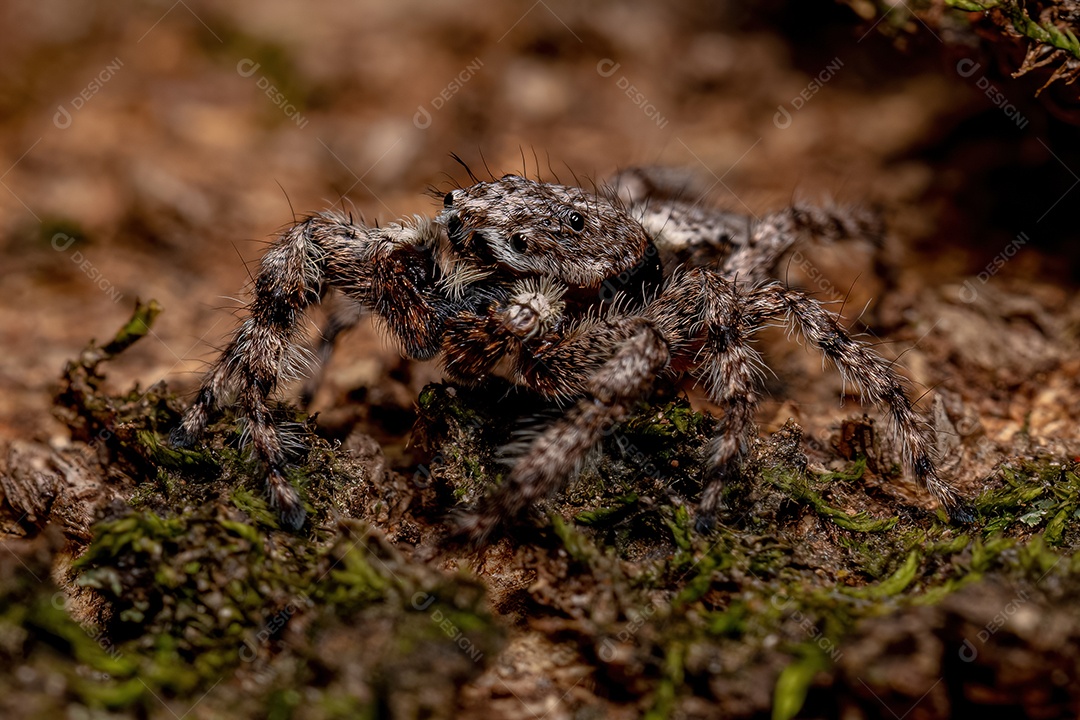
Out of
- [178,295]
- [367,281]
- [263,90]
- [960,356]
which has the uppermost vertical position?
[960,356]

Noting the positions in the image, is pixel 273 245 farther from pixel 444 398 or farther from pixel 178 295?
pixel 178 295

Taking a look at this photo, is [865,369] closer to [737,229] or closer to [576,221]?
[737,229]

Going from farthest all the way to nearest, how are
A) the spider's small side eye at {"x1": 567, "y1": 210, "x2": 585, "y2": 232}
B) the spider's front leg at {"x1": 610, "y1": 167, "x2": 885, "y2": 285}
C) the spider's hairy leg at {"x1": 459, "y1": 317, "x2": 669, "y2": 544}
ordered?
the spider's front leg at {"x1": 610, "y1": 167, "x2": 885, "y2": 285}, the spider's small side eye at {"x1": 567, "y1": 210, "x2": 585, "y2": 232}, the spider's hairy leg at {"x1": 459, "y1": 317, "x2": 669, "y2": 544}

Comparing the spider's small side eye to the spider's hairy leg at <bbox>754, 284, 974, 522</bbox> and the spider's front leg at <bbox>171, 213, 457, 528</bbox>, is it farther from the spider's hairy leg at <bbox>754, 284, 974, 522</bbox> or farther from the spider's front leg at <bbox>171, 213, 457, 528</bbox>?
the spider's hairy leg at <bbox>754, 284, 974, 522</bbox>

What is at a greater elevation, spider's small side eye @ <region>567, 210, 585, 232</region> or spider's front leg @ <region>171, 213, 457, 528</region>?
spider's small side eye @ <region>567, 210, 585, 232</region>

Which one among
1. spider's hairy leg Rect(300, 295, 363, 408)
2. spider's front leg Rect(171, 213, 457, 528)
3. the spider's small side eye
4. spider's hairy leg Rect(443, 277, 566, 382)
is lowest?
spider's hairy leg Rect(300, 295, 363, 408)

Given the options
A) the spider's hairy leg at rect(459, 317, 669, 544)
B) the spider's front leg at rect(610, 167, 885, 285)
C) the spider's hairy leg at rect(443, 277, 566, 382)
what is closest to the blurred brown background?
the spider's front leg at rect(610, 167, 885, 285)

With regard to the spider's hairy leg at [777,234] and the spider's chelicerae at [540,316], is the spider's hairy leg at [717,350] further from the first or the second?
the spider's hairy leg at [777,234]

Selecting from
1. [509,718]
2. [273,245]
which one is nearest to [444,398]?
[273,245]

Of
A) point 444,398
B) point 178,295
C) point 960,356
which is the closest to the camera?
point 444,398
